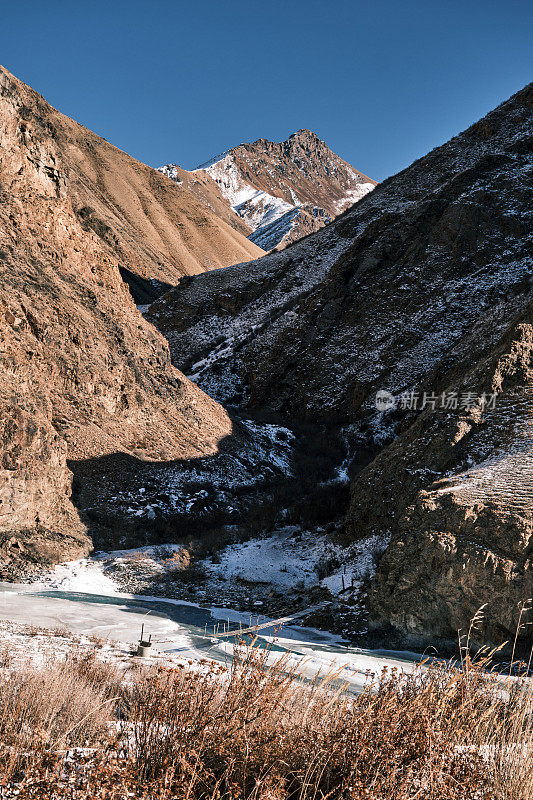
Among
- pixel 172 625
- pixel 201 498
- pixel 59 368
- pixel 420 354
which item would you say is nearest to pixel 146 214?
pixel 420 354

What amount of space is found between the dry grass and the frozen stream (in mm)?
2269

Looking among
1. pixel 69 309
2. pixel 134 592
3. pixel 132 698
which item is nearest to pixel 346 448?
pixel 69 309

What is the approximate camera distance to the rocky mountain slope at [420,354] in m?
8.04

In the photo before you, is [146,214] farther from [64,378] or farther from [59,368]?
[64,378]

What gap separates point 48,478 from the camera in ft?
46.2

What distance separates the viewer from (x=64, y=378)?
1766 cm

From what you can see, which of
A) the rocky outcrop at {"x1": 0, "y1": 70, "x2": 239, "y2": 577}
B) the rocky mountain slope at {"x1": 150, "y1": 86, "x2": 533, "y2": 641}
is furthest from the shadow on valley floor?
the rocky mountain slope at {"x1": 150, "y1": 86, "x2": 533, "y2": 641}

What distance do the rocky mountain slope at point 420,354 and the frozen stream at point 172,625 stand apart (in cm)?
138

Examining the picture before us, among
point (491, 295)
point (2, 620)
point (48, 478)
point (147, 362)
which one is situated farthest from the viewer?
point (491, 295)

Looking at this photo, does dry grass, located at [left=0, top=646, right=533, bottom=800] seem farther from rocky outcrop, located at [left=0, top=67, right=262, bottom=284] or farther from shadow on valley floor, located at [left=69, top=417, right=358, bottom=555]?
rocky outcrop, located at [left=0, top=67, right=262, bottom=284]

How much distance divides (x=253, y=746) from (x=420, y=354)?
29.0m

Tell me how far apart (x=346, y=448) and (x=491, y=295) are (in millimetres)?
12997

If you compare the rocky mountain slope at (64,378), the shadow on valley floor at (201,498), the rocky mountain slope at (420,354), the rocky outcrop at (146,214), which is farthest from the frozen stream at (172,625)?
the rocky outcrop at (146,214)

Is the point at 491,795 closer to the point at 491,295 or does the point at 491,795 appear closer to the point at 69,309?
the point at 69,309
